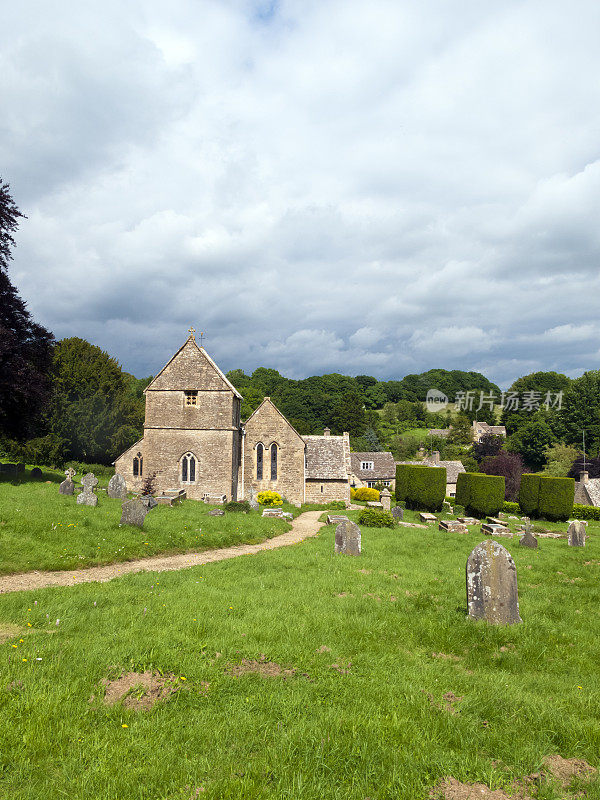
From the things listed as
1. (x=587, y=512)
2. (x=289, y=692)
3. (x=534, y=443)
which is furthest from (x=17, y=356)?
(x=534, y=443)

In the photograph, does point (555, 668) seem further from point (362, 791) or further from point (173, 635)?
point (173, 635)

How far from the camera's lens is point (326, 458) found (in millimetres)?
37469

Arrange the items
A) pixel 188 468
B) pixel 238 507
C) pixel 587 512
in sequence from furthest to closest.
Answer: pixel 587 512
pixel 188 468
pixel 238 507

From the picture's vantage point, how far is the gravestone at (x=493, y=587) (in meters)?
8.47

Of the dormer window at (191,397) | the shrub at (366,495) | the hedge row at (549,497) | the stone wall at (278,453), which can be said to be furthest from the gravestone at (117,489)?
the hedge row at (549,497)

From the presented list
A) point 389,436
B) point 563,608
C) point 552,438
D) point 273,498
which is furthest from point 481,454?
point 563,608

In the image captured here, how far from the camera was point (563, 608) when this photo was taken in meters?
9.33

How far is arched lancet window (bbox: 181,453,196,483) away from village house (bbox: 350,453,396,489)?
2634 cm

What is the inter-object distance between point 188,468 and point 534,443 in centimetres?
5924

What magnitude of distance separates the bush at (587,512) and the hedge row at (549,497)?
3.24 meters

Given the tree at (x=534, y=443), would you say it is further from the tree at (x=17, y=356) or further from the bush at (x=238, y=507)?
the tree at (x=17, y=356)

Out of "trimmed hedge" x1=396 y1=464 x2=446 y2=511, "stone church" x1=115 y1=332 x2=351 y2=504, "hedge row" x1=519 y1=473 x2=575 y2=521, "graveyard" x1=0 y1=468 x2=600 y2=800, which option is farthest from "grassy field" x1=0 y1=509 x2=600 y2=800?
"hedge row" x1=519 y1=473 x2=575 y2=521

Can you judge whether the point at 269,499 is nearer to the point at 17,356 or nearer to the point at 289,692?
the point at 17,356

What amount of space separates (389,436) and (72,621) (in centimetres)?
9798
